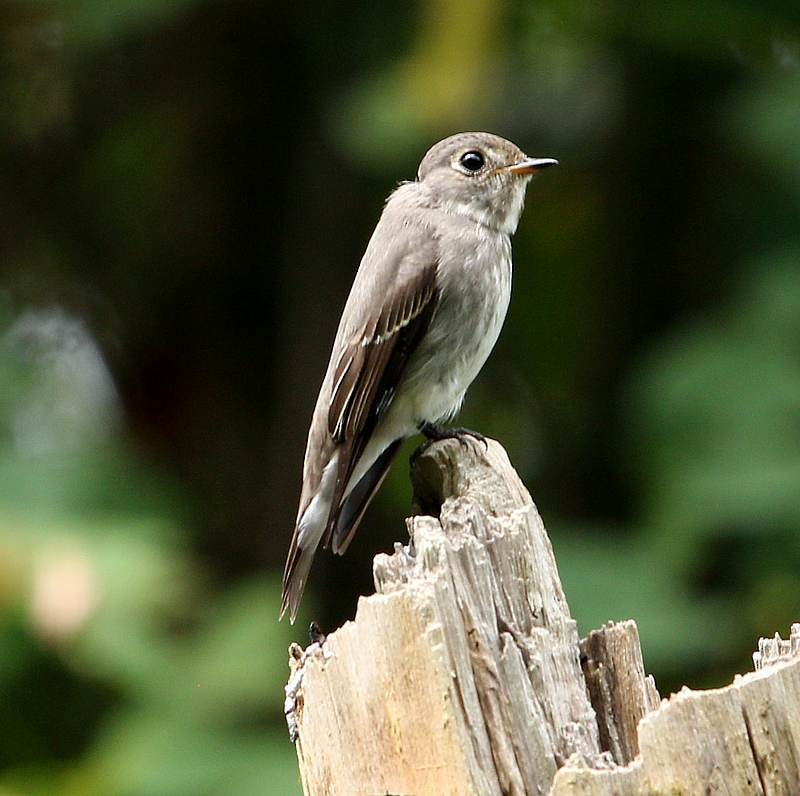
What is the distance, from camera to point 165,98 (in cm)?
885

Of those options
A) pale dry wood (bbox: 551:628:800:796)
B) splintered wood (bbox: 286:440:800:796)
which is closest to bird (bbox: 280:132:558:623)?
splintered wood (bbox: 286:440:800:796)

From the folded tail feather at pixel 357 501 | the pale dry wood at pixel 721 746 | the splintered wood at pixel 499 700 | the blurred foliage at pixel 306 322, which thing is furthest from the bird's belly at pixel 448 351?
the pale dry wood at pixel 721 746

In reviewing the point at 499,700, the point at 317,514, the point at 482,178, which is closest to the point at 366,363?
the point at 317,514

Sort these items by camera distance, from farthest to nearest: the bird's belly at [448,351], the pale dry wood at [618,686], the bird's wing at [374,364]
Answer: the bird's belly at [448,351], the bird's wing at [374,364], the pale dry wood at [618,686]

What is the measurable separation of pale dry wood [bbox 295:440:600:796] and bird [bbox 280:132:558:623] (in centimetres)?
148

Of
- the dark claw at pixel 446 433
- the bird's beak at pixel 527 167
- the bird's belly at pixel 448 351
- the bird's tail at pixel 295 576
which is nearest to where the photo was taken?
the dark claw at pixel 446 433

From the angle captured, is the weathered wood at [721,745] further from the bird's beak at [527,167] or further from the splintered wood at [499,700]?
the bird's beak at [527,167]

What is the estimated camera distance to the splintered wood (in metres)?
3.11

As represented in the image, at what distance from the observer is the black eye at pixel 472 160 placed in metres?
5.81

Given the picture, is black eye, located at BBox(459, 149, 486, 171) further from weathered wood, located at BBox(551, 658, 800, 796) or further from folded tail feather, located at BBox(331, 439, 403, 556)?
weathered wood, located at BBox(551, 658, 800, 796)

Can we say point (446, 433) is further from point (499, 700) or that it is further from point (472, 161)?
point (499, 700)

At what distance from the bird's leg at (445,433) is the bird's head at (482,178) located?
32.5 inches

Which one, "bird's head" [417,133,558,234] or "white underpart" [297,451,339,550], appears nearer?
"white underpart" [297,451,339,550]

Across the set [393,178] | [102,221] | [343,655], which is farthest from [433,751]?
[102,221]
